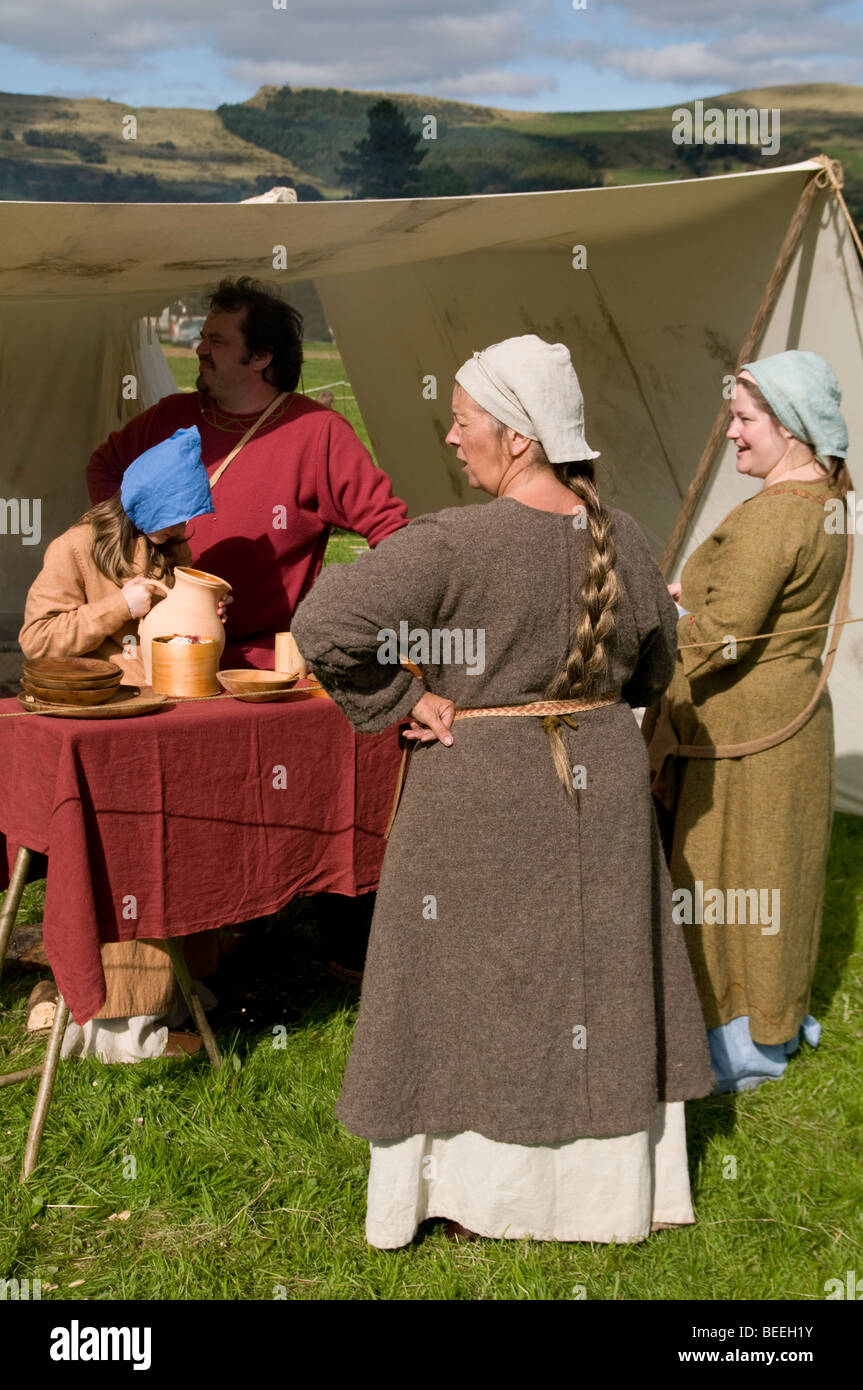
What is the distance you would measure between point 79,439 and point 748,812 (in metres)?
4.51

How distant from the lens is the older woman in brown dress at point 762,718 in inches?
105

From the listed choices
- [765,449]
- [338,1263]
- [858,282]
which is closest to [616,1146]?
[338,1263]

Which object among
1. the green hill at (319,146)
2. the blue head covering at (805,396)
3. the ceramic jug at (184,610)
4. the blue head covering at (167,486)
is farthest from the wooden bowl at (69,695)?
the green hill at (319,146)

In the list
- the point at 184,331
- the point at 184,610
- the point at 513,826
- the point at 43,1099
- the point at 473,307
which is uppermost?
the point at 184,331

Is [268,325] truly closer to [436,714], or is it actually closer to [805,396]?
[805,396]

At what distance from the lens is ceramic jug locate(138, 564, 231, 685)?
9.23 ft

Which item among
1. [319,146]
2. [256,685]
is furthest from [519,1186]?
[319,146]

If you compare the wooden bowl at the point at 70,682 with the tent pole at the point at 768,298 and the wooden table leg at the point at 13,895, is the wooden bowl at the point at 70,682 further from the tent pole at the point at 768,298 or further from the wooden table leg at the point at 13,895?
the tent pole at the point at 768,298

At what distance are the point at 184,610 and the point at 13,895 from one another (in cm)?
72

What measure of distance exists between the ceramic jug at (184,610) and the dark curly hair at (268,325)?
75 cm

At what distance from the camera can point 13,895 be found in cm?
261

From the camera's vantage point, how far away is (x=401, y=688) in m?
2.08

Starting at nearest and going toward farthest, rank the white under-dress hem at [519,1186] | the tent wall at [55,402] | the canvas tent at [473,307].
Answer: the white under-dress hem at [519,1186] → the canvas tent at [473,307] → the tent wall at [55,402]

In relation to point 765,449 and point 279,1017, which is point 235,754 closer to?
point 279,1017
